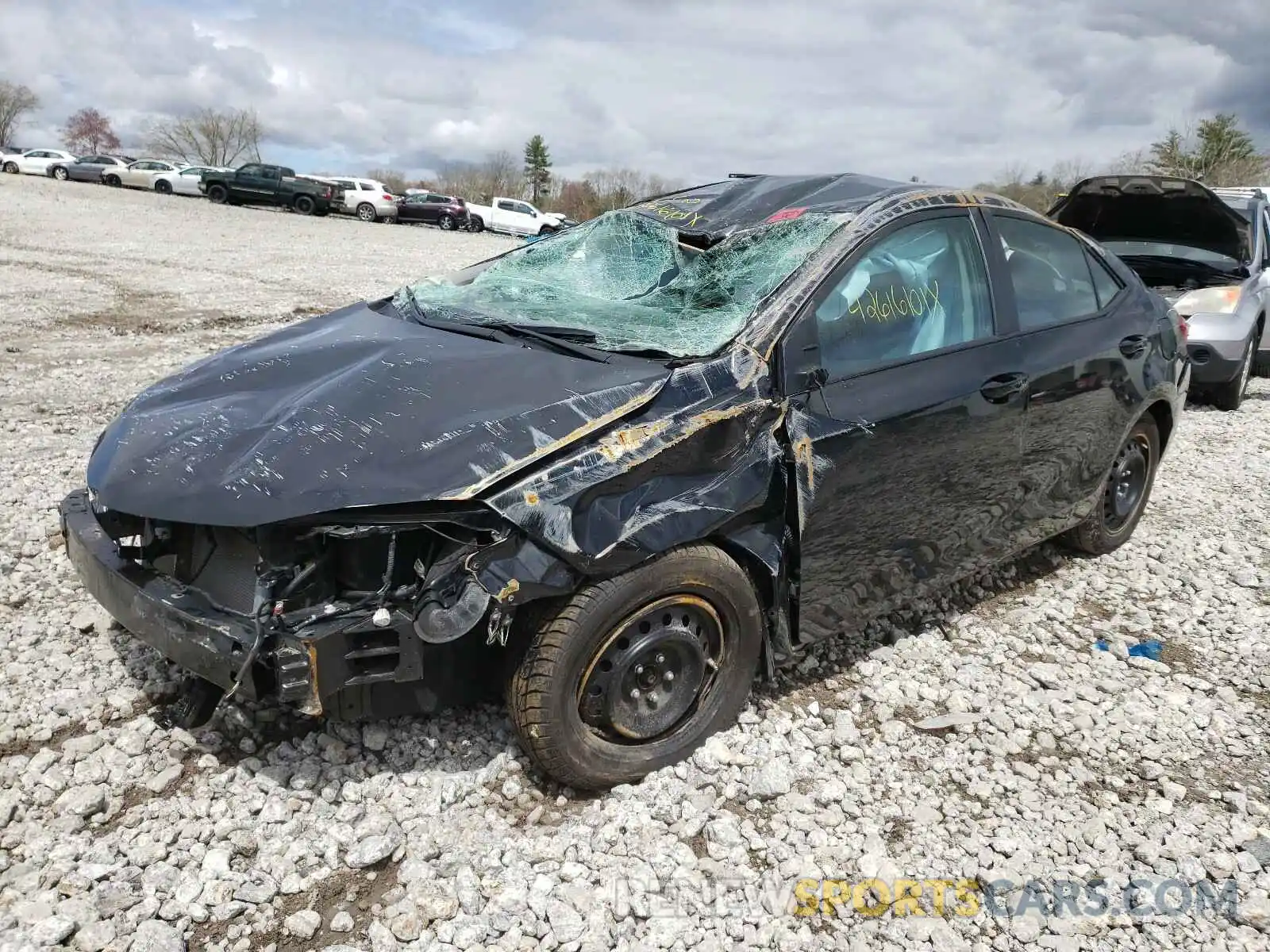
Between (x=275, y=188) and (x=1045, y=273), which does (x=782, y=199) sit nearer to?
(x=1045, y=273)

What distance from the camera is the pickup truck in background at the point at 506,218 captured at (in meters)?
34.1

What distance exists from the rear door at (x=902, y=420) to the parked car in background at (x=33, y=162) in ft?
146

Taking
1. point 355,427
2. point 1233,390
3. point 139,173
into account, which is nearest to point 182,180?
point 139,173

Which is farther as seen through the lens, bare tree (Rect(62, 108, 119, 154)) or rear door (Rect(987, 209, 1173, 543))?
bare tree (Rect(62, 108, 119, 154))

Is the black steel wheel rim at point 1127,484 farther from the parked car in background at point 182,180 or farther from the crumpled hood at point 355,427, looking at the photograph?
the parked car in background at point 182,180

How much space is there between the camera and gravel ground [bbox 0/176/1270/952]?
7.47 ft

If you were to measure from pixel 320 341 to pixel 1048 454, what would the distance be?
285 cm

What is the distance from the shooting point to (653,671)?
2686 mm

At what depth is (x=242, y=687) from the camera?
221 centimetres

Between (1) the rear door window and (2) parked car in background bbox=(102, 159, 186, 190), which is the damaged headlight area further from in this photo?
(2) parked car in background bbox=(102, 159, 186, 190)

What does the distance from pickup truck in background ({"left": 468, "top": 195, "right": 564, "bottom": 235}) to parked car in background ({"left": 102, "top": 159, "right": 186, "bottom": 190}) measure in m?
11.6

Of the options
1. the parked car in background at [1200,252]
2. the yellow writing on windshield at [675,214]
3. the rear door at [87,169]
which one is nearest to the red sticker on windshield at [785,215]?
the yellow writing on windshield at [675,214]

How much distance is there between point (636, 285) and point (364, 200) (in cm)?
3243

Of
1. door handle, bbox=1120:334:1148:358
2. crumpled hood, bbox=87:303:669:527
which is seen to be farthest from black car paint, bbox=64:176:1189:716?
door handle, bbox=1120:334:1148:358
